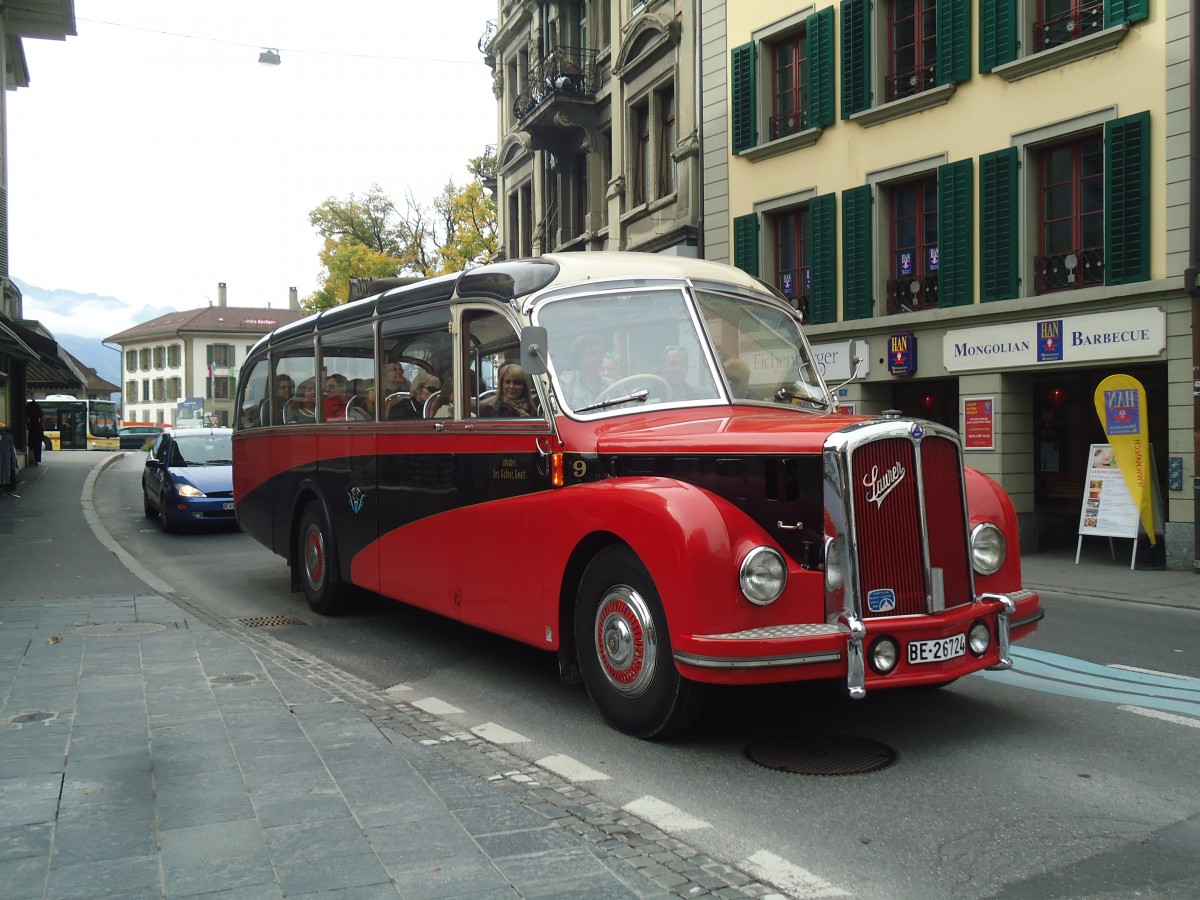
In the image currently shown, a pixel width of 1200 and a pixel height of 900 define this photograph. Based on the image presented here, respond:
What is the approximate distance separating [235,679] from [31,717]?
1202 millimetres

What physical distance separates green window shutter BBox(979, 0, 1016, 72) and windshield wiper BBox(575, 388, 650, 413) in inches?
481

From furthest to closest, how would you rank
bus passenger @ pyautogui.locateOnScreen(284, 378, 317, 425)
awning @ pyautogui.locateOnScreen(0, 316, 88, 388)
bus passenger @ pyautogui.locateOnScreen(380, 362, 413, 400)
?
1. awning @ pyautogui.locateOnScreen(0, 316, 88, 388)
2. bus passenger @ pyautogui.locateOnScreen(284, 378, 317, 425)
3. bus passenger @ pyautogui.locateOnScreen(380, 362, 413, 400)

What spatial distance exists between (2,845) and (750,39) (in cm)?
1985

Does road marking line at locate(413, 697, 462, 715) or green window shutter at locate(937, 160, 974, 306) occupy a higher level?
green window shutter at locate(937, 160, 974, 306)

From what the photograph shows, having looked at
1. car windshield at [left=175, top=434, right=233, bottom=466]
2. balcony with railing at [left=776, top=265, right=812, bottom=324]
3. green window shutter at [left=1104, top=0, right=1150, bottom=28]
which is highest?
green window shutter at [left=1104, top=0, right=1150, bottom=28]

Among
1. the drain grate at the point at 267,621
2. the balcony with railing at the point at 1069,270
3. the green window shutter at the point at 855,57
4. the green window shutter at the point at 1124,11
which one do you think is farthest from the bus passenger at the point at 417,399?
the green window shutter at the point at 855,57

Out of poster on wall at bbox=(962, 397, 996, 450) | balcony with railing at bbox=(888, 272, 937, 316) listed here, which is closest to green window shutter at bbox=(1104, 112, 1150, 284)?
poster on wall at bbox=(962, 397, 996, 450)

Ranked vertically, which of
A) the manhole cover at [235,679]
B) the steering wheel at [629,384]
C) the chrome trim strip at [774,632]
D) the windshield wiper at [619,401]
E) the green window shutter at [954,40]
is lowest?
the manhole cover at [235,679]

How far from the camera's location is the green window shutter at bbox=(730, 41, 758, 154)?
21.2 metres

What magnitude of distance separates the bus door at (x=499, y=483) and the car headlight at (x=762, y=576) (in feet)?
5.11

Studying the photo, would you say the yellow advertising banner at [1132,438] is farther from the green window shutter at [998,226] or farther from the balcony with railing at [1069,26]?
the balcony with railing at [1069,26]

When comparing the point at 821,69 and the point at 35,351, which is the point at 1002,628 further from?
the point at 35,351

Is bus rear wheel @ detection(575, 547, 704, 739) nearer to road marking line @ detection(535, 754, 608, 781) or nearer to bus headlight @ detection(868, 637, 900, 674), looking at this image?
road marking line @ detection(535, 754, 608, 781)

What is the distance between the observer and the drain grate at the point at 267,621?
9812 mm
